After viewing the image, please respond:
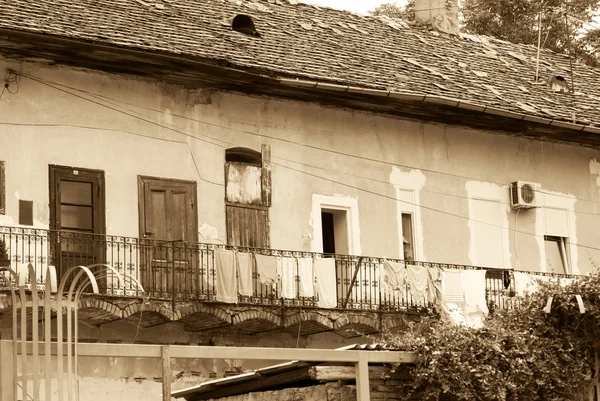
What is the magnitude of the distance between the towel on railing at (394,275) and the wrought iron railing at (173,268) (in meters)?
0.09

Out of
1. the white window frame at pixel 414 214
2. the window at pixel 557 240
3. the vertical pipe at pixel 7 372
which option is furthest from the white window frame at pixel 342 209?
the vertical pipe at pixel 7 372

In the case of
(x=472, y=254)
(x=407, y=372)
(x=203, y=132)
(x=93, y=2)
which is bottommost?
(x=407, y=372)

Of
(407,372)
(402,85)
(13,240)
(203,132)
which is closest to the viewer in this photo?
(407,372)

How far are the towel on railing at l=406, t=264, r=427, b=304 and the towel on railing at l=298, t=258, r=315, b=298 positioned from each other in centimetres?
192

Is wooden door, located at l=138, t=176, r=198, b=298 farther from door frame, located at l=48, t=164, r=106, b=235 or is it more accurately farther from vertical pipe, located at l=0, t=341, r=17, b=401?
vertical pipe, located at l=0, t=341, r=17, b=401

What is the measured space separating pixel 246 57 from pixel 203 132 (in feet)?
4.81

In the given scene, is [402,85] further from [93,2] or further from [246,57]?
[93,2]

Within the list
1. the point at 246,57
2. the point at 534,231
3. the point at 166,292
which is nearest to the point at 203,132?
the point at 246,57

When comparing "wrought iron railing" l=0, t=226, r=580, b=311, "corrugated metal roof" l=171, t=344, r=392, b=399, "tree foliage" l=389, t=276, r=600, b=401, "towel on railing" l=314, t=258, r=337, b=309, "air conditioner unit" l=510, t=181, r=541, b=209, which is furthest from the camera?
"air conditioner unit" l=510, t=181, r=541, b=209

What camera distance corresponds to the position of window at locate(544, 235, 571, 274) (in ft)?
103

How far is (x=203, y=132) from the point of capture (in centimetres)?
2697

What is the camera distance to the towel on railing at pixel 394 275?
2750 cm

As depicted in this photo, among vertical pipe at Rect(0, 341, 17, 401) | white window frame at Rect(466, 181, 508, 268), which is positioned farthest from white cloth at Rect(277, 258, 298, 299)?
vertical pipe at Rect(0, 341, 17, 401)

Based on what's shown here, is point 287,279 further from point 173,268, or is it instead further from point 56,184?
point 56,184
